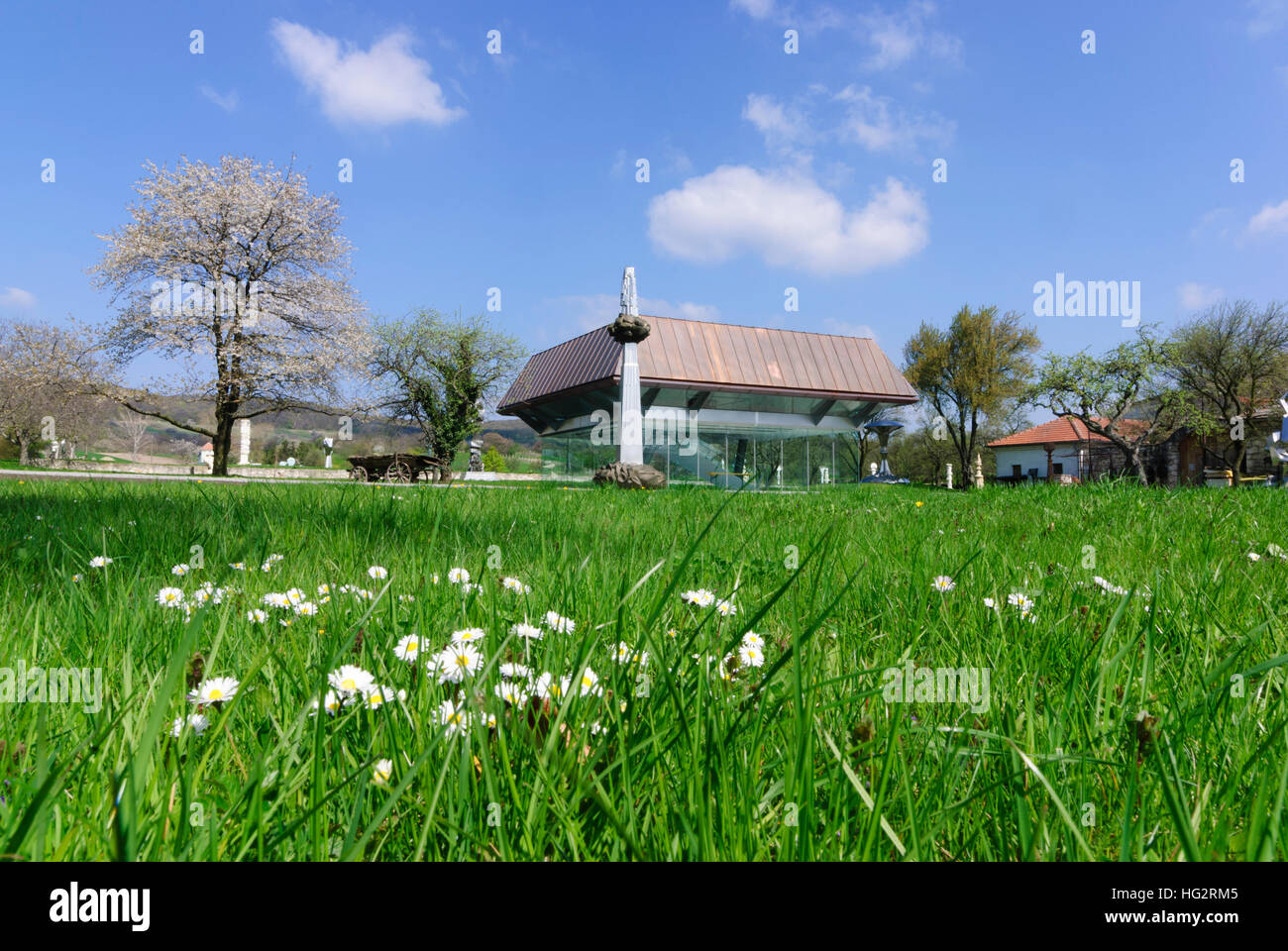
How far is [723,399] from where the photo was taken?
28922 mm

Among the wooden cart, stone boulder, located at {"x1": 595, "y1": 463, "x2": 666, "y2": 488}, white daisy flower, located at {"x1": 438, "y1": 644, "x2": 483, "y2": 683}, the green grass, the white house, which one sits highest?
the white house

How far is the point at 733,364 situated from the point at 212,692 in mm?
28721

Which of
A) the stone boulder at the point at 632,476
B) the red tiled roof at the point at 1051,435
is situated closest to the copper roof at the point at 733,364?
the stone boulder at the point at 632,476

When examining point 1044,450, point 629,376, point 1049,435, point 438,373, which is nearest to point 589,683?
point 629,376

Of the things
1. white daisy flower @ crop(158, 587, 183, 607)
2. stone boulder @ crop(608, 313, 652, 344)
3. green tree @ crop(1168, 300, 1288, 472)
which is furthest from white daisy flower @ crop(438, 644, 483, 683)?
green tree @ crop(1168, 300, 1288, 472)

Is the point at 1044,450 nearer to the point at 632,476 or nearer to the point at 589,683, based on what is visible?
the point at 632,476

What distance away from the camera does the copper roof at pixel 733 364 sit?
2742 centimetres

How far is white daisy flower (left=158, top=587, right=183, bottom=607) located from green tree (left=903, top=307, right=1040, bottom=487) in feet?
151

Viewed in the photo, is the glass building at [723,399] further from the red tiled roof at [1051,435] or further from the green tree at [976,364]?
the red tiled roof at [1051,435]

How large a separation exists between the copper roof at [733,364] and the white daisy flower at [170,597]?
24.1 meters

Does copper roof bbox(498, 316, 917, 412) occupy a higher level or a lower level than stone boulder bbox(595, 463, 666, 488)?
higher

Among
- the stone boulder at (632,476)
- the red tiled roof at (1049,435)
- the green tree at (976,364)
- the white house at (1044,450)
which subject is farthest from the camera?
the red tiled roof at (1049,435)

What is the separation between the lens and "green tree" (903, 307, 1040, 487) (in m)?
41.5

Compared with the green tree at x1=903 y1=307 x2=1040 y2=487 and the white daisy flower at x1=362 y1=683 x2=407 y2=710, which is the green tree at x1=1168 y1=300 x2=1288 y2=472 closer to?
the green tree at x1=903 y1=307 x2=1040 y2=487
